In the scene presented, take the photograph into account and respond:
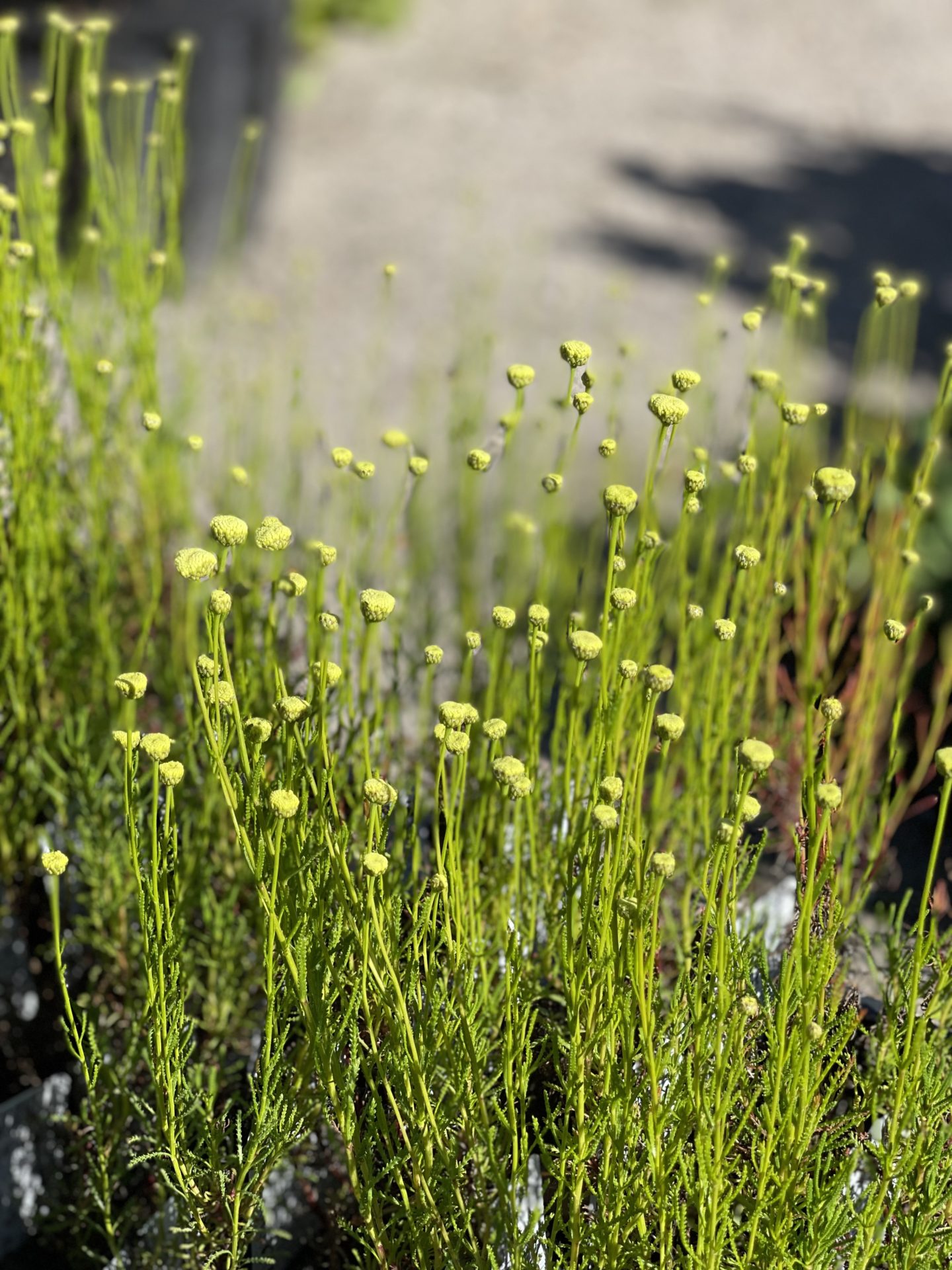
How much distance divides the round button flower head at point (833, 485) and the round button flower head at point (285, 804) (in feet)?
1.45

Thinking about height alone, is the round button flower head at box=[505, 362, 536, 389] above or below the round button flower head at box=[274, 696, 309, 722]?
above

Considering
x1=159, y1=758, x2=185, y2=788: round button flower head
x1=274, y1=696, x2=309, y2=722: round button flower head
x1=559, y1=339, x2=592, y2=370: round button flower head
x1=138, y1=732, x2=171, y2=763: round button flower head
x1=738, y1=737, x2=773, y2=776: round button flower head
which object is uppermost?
x1=559, y1=339, x2=592, y2=370: round button flower head

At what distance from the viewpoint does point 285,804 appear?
35.9 inches

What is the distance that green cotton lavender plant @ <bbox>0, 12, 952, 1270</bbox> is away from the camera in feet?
3.25

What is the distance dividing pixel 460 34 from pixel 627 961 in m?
7.20

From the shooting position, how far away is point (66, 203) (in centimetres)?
401

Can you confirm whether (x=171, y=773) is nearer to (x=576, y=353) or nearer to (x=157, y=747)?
(x=157, y=747)

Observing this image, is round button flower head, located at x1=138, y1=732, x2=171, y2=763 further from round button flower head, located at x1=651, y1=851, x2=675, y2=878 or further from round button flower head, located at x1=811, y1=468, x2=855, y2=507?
round button flower head, located at x1=811, y1=468, x2=855, y2=507

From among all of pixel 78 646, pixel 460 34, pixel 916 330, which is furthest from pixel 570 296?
pixel 78 646

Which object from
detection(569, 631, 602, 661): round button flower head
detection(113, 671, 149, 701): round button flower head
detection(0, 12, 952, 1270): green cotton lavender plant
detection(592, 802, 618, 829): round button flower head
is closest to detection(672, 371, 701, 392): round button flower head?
detection(0, 12, 952, 1270): green cotton lavender plant

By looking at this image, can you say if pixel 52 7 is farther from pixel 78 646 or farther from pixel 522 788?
pixel 522 788

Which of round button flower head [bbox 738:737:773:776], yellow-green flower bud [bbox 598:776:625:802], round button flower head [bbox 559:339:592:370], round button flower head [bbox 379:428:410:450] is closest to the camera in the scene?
round button flower head [bbox 738:737:773:776]

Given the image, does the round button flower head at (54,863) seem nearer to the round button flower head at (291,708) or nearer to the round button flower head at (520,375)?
the round button flower head at (291,708)

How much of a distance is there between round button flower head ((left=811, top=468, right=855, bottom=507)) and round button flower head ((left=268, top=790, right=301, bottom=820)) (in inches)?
17.4
